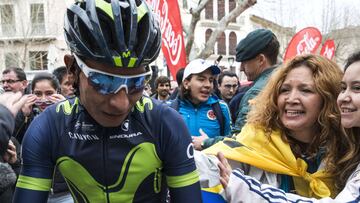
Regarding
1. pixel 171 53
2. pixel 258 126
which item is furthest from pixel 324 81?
pixel 171 53

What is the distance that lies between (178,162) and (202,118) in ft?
9.66

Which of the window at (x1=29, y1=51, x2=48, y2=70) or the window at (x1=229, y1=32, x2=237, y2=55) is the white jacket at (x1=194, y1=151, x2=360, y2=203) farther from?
the window at (x1=229, y1=32, x2=237, y2=55)

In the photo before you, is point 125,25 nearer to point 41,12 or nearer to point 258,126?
point 258,126

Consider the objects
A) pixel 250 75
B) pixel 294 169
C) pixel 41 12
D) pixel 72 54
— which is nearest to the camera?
pixel 72 54

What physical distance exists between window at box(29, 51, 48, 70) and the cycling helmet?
31819mm

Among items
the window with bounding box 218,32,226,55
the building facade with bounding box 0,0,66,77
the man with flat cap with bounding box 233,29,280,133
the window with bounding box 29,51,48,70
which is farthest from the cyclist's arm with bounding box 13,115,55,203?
the window with bounding box 218,32,226,55

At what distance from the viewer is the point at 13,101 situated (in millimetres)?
2131

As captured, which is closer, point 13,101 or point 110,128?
point 110,128

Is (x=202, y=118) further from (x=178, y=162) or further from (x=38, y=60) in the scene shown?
(x=38, y=60)

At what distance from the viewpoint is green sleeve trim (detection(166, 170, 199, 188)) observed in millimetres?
1693

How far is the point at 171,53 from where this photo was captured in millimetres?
7285

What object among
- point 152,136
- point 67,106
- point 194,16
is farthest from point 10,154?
point 194,16

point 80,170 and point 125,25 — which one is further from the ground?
point 125,25

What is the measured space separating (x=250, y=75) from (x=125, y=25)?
7.62 feet
